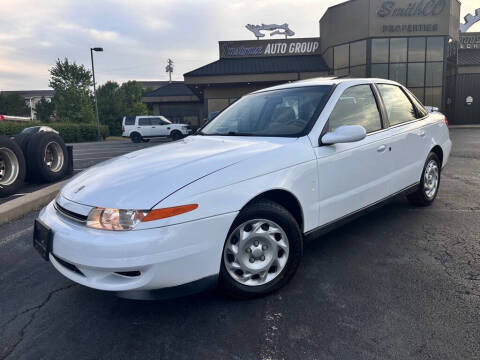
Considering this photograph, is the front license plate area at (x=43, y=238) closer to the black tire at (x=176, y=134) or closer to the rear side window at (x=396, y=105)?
the rear side window at (x=396, y=105)

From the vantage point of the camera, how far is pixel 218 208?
87.4 inches

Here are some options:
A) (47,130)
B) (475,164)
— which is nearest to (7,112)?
(47,130)

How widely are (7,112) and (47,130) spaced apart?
235ft

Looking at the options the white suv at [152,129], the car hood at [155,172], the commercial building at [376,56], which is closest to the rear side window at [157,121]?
the white suv at [152,129]

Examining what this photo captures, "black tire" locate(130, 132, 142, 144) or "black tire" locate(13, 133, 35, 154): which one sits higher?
"black tire" locate(13, 133, 35, 154)

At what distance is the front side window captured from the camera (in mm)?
3170

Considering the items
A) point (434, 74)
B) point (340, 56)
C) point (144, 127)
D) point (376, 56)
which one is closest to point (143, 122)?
point (144, 127)

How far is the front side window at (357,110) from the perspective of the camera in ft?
10.4

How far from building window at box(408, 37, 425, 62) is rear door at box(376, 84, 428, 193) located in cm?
2502

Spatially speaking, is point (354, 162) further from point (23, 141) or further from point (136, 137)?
point (136, 137)

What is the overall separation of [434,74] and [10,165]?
27975 millimetres

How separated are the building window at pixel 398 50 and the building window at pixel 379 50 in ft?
1.37

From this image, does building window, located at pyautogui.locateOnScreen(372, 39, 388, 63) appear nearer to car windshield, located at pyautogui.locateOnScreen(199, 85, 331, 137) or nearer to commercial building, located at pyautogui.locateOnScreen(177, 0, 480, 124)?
commercial building, located at pyautogui.locateOnScreen(177, 0, 480, 124)

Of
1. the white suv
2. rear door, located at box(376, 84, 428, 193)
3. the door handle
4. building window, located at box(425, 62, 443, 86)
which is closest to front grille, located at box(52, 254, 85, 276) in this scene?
the door handle
